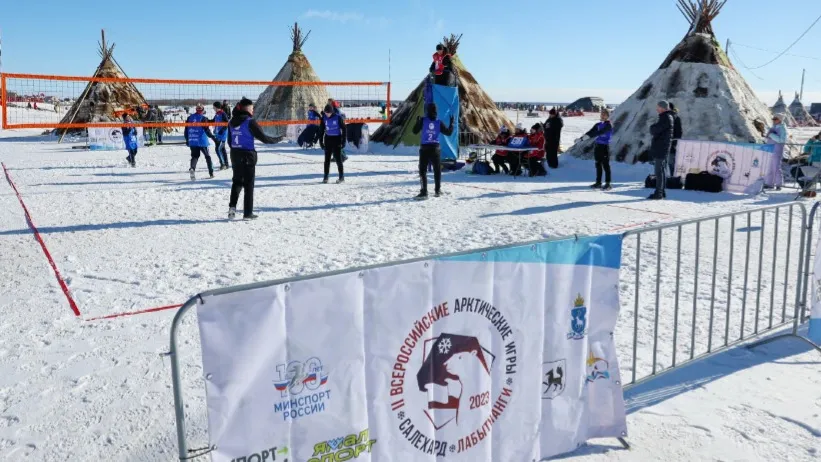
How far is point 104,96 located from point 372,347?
98.3ft

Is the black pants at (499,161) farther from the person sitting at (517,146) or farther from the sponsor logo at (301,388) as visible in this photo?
the sponsor logo at (301,388)

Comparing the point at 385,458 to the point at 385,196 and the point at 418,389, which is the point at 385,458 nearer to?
the point at 418,389

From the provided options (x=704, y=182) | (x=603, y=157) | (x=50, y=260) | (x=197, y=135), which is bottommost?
(x=50, y=260)

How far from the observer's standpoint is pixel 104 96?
2812 cm

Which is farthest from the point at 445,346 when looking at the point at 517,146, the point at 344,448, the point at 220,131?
the point at 220,131

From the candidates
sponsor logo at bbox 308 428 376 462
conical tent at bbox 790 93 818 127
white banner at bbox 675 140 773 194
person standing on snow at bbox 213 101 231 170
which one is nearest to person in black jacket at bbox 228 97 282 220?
person standing on snow at bbox 213 101 231 170

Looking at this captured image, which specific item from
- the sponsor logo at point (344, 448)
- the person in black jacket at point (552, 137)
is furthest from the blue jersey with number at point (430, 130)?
the sponsor logo at point (344, 448)

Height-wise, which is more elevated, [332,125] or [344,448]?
[332,125]

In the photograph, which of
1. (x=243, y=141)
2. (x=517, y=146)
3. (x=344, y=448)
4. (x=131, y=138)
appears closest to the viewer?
(x=344, y=448)

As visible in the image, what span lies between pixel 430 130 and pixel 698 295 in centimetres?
582

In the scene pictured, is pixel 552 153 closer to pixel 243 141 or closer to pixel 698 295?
pixel 243 141

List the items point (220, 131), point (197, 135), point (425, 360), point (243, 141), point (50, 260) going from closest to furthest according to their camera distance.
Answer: point (425, 360)
point (50, 260)
point (243, 141)
point (197, 135)
point (220, 131)

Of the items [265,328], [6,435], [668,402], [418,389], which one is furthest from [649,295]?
[6,435]

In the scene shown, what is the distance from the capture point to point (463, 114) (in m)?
20.8
